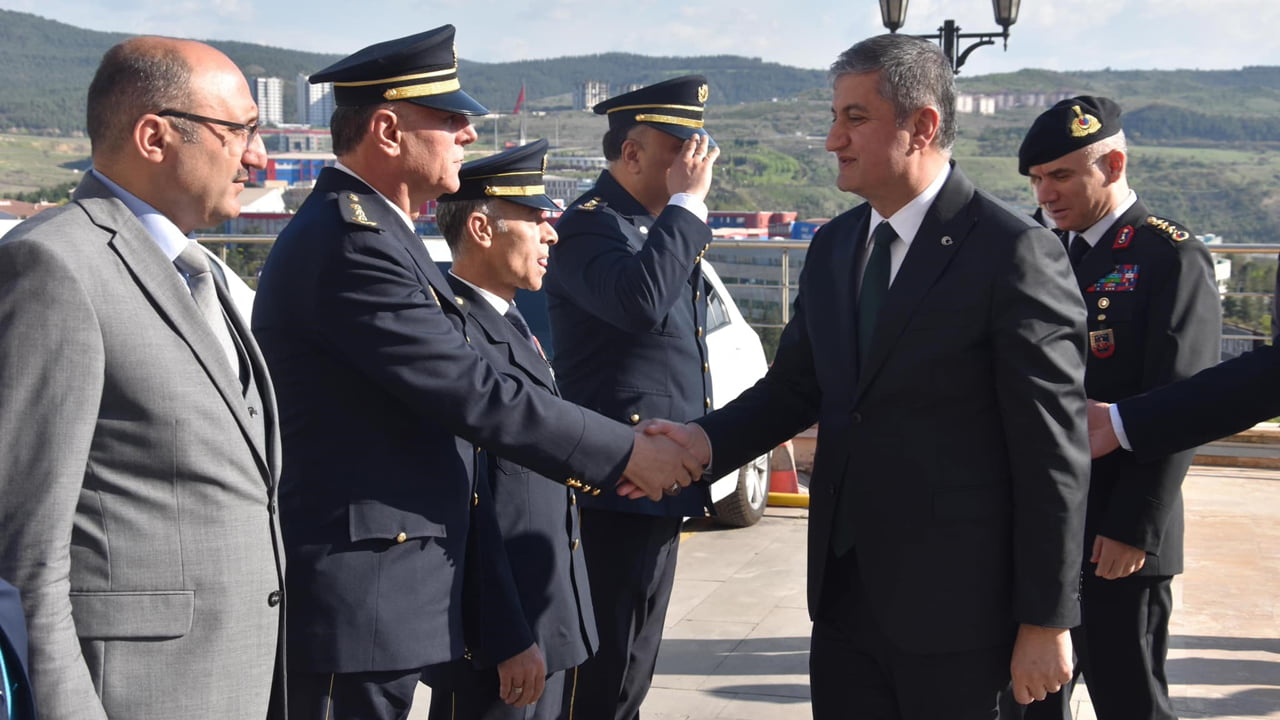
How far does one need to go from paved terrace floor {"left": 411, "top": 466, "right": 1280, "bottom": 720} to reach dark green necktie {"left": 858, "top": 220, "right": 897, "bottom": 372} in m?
2.36

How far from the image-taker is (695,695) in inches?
192

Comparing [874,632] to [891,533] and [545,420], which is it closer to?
[891,533]

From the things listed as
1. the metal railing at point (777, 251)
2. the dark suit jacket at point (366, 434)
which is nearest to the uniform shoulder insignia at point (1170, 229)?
the dark suit jacket at point (366, 434)

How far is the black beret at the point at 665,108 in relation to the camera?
3783mm

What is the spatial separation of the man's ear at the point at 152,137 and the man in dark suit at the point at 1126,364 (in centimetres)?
233

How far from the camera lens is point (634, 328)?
353 cm

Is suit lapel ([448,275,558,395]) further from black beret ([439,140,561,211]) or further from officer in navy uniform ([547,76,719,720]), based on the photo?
officer in navy uniform ([547,76,719,720])

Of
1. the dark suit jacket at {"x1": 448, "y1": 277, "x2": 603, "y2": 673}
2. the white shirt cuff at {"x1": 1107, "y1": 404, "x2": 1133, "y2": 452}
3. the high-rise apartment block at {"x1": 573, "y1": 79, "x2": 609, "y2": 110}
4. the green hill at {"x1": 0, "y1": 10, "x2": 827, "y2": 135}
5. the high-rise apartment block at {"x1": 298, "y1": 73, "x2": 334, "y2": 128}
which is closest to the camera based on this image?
the dark suit jacket at {"x1": 448, "y1": 277, "x2": 603, "y2": 673}

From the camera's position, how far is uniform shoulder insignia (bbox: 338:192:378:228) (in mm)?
2504

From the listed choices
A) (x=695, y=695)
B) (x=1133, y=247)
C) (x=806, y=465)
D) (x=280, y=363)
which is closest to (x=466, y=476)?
(x=280, y=363)

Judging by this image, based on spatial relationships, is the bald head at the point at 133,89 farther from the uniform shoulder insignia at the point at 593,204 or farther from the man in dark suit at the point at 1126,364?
the man in dark suit at the point at 1126,364

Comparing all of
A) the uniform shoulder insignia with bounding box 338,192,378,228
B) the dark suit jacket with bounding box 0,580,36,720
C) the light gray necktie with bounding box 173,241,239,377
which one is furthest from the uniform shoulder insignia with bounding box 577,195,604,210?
the dark suit jacket with bounding box 0,580,36,720

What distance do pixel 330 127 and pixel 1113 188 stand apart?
2.08 meters

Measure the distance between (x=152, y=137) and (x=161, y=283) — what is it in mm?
266
